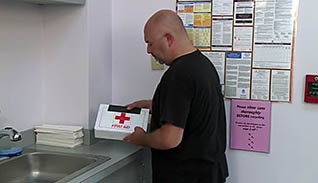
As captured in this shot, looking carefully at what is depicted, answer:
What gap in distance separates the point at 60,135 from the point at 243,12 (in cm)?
114

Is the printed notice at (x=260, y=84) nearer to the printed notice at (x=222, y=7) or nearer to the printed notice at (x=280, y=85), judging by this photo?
the printed notice at (x=280, y=85)

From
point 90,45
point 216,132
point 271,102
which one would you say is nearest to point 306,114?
point 271,102

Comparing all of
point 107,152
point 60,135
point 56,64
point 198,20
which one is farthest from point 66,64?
point 198,20

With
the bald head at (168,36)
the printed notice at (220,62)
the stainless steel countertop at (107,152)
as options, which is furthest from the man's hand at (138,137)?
the printed notice at (220,62)

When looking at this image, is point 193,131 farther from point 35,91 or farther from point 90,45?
point 35,91

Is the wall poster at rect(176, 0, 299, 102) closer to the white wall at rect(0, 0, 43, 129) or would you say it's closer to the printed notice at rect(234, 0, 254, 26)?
the printed notice at rect(234, 0, 254, 26)

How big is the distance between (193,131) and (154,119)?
198 mm

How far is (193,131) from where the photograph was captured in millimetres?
1789

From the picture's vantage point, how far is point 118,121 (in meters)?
2.08

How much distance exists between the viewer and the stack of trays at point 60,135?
2.17 metres

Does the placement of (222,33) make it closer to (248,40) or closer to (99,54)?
(248,40)

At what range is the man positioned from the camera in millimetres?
1716

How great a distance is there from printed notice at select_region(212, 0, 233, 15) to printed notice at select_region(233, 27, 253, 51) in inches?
4.0

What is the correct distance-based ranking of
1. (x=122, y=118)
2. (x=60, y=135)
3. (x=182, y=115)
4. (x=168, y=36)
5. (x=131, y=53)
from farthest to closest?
(x=131, y=53)
(x=60, y=135)
(x=122, y=118)
(x=168, y=36)
(x=182, y=115)
